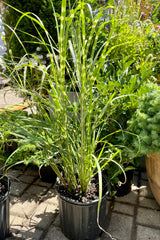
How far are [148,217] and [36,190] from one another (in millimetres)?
936

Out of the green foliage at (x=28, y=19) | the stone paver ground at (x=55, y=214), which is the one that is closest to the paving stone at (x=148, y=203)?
the stone paver ground at (x=55, y=214)

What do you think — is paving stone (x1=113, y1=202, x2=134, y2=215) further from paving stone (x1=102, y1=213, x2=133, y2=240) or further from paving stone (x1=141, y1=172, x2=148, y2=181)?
paving stone (x1=141, y1=172, x2=148, y2=181)

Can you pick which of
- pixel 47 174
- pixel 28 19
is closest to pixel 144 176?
pixel 47 174

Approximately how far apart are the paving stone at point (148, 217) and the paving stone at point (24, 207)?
81 cm

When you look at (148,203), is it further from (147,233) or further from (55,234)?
(55,234)

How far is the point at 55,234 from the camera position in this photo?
1.62 meters

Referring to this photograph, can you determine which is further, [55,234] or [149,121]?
[55,234]

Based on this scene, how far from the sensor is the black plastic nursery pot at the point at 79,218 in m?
1.43

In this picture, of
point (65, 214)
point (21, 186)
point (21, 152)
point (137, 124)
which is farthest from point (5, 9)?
point (65, 214)

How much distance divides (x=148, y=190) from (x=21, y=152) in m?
1.14

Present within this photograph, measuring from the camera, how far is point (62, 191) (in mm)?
1571

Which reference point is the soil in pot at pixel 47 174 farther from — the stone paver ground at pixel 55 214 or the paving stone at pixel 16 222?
the paving stone at pixel 16 222

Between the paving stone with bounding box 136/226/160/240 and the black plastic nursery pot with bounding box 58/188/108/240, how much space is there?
0.90 ft

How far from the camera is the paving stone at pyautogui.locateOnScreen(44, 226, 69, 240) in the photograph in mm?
1584
